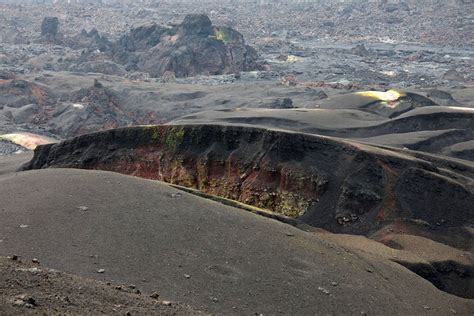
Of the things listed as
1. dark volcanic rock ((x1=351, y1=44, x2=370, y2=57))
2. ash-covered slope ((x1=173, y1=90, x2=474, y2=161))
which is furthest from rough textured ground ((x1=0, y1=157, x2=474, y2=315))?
dark volcanic rock ((x1=351, y1=44, x2=370, y2=57))

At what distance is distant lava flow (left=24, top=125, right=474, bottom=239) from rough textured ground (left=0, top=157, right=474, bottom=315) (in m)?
3.94

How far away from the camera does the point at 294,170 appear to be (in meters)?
18.0

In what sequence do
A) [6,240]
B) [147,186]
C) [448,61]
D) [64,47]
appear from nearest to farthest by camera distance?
[6,240] → [147,186] → [448,61] → [64,47]

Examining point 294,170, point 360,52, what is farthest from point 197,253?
point 360,52

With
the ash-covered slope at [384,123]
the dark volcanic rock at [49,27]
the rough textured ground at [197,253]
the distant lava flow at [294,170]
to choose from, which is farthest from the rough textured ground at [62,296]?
the dark volcanic rock at [49,27]

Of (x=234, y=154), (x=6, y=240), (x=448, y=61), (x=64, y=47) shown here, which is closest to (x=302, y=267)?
(x=6, y=240)

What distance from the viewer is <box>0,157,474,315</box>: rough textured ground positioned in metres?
9.60

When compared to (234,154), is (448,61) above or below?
below

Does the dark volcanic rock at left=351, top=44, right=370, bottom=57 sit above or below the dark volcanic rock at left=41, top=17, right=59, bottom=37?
below

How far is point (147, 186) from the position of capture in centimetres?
1388

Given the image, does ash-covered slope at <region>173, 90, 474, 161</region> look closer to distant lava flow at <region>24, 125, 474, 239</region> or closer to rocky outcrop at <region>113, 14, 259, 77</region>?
distant lava flow at <region>24, 125, 474, 239</region>

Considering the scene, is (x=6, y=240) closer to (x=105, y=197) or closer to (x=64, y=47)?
(x=105, y=197)

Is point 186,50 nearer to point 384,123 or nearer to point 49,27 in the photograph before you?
point 49,27

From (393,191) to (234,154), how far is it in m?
5.36
